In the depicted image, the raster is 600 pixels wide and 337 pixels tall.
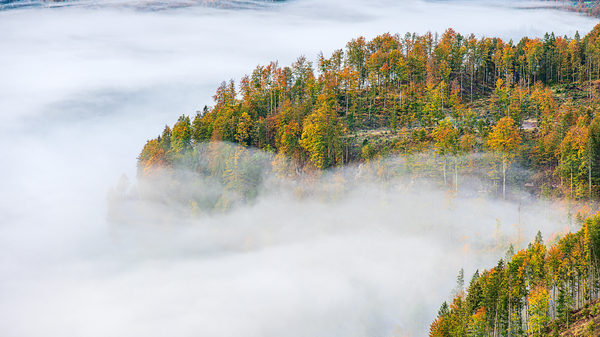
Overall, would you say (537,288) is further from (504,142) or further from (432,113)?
(432,113)

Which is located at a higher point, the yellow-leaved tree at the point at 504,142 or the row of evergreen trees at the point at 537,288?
the yellow-leaved tree at the point at 504,142

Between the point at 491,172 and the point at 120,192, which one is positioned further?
the point at 120,192

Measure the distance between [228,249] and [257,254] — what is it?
38.4ft

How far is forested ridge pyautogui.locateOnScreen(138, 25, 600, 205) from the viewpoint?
308 feet

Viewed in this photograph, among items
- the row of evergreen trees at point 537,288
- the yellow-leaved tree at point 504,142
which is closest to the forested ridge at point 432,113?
the yellow-leaved tree at point 504,142

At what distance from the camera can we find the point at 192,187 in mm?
134375

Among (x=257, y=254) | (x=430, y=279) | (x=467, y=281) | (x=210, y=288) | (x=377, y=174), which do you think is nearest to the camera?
(x=467, y=281)

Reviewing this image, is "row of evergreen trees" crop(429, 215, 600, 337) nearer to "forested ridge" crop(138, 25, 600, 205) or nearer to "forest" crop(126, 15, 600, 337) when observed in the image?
"forest" crop(126, 15, 600, 337)

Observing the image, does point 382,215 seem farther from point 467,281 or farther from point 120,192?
point 120,192

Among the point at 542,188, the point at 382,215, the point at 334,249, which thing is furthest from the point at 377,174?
the point at 542,188

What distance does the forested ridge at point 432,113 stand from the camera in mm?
93875

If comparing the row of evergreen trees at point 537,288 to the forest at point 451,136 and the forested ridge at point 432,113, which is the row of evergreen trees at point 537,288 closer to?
the forest at point 451,136

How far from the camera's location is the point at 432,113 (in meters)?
120

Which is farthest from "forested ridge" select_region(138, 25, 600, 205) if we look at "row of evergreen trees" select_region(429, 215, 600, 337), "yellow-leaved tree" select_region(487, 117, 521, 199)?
"row of evergreen trees" select_region(429, 215, 600, 337)
